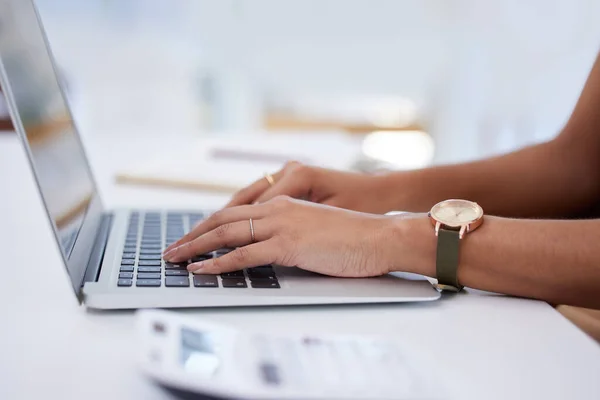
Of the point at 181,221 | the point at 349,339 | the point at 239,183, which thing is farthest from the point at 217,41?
the point at 349,339

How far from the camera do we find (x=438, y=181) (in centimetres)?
87

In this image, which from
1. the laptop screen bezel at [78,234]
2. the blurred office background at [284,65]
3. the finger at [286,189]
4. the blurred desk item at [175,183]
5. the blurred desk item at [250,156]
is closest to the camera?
the laptop screen bezel at [78,234]

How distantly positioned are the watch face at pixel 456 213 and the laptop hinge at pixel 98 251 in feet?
1.07

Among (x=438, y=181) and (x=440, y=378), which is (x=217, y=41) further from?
(x=440, y=378)

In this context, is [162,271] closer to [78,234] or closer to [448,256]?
[78,234]

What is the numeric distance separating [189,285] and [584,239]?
36 cm

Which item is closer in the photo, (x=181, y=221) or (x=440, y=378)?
(x=440, y=378)

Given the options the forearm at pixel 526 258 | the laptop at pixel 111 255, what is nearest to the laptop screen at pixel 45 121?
the laptop at pixel 111 255

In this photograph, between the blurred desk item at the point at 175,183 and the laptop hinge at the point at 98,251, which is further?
the blurred desk item at the point at 175,183

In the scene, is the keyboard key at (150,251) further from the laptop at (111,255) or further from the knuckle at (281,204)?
the knuckle at (281,204)

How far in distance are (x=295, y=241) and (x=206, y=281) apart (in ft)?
0.30

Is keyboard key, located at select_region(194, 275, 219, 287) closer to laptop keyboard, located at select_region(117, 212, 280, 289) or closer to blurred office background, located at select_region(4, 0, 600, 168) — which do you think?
laptop keyboard, located at select_region(117, 212, 280, 289)

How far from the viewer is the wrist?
0.61m

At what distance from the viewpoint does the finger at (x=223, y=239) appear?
0.63 meters
